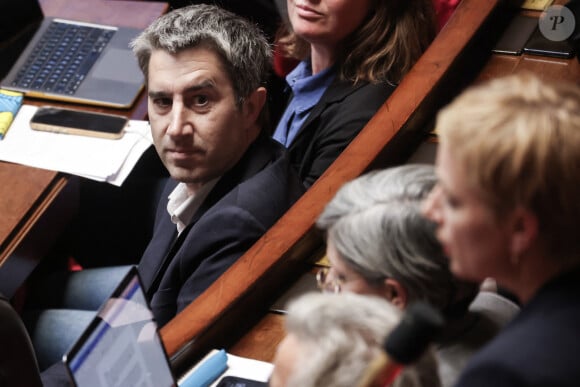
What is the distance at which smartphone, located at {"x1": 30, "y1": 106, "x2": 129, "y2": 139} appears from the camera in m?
2.46

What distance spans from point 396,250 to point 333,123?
103 centimetres

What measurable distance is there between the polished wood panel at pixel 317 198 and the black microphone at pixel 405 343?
64 centimetres

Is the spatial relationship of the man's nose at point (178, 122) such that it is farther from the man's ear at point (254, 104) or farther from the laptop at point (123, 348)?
the laptop at point (123, 348)

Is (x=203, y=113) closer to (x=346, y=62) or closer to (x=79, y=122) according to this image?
(x=346, y=62)

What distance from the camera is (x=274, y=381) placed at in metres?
1.06

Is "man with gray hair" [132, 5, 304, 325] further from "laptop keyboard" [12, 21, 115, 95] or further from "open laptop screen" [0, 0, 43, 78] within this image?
→ "open laptop screen" [0, 0, 43, 78]

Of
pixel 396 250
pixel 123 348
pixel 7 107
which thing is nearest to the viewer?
pixel 396 250

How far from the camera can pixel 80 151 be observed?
95.2 inches

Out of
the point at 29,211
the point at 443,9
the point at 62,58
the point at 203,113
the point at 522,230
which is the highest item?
the point at 522,230

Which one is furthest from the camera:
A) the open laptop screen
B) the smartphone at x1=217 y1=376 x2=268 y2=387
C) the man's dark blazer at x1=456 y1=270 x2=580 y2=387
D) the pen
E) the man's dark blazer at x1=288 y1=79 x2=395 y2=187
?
the open laptop screen

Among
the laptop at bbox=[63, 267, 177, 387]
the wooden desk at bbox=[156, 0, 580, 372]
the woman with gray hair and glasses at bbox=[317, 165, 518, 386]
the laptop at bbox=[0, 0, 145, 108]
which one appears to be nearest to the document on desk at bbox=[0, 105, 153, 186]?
the laptop at bbox=[0, 0, 145, 108]

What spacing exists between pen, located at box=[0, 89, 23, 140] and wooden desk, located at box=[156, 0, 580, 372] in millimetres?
1094

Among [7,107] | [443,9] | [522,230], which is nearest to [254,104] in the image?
[443,9]

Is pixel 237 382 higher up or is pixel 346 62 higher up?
pixel 346 62
